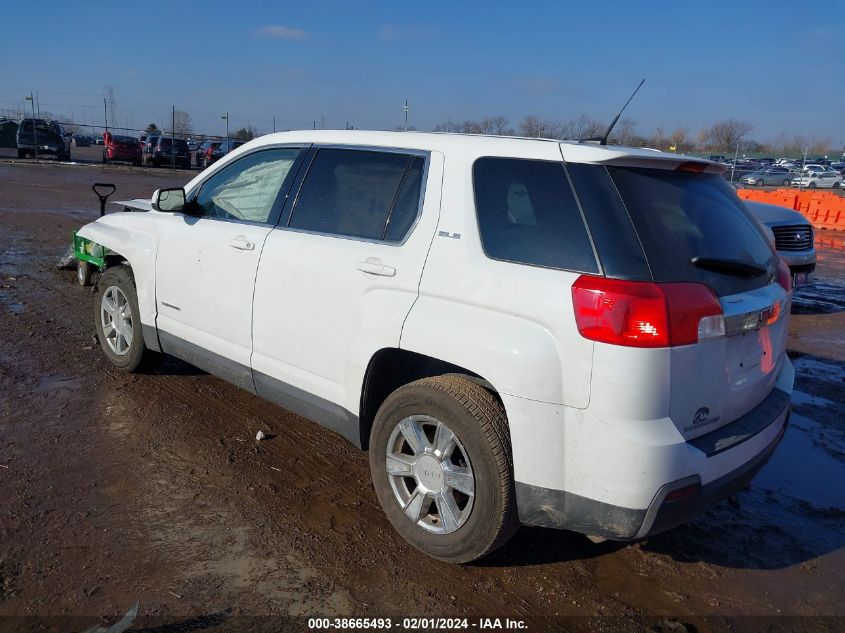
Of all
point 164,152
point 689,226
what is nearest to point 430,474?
point 689,226

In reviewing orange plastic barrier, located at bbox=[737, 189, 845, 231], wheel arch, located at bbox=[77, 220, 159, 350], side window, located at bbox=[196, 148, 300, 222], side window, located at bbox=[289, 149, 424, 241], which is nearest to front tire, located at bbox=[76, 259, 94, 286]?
wheel arch, located at bbox=[77, 220, 159, 350]

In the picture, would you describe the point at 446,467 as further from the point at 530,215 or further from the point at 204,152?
the point at 204,152

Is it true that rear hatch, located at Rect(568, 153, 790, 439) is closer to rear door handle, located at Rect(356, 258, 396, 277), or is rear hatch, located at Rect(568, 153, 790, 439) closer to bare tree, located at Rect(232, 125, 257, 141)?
rear door handle, located at Rect(356, 258, 396, 277)

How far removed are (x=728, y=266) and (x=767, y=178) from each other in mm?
42654

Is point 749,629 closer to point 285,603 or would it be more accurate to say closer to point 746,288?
point 746,288

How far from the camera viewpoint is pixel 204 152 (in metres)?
42.4

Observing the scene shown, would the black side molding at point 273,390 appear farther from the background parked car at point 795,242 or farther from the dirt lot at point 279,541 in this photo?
the background parked car at point 795,242

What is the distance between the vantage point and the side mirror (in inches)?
186

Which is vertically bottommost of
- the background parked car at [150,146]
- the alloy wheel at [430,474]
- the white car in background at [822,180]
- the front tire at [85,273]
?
the alloy wheel at [430,474]

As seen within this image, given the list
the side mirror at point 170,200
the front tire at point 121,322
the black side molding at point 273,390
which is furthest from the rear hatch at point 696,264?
the front tire at point 121,322

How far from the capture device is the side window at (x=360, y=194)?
11.5ft

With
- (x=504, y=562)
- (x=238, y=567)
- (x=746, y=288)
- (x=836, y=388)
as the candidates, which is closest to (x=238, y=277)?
(x=238, y=567)

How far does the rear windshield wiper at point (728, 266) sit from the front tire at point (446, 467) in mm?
1038

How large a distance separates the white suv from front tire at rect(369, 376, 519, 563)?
1cm
